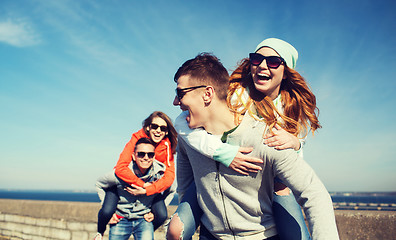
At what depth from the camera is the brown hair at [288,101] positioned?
1.88m

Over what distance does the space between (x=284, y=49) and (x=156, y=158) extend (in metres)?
2.44

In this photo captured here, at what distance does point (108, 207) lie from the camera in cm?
349

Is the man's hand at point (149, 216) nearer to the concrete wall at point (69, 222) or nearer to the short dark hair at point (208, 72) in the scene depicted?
the concrete wall at point (69, 222)

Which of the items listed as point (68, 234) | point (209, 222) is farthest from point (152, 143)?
point (68, 234)

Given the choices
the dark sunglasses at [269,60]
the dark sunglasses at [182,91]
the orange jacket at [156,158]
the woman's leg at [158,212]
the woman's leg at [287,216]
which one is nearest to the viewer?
the woman's leg at [287,216]

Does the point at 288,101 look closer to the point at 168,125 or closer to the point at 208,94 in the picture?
the point at 208,94

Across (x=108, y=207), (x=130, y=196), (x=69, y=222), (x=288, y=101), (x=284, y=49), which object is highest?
(x=284, y=49)

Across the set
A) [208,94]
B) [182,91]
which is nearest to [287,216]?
[208,94]

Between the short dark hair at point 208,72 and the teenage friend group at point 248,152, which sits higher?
the short dark hair at point 208,72

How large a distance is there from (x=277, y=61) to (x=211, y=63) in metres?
0.52

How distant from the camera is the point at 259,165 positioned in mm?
1646

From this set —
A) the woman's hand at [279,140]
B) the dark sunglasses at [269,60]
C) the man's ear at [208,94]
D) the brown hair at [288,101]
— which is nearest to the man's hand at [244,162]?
the woman's hand at [279,140]

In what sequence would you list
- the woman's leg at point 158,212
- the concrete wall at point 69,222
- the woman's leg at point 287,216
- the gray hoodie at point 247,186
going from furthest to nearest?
the woman's leg at point 158,212 → the concrete wall at point 69,222 → the woman's leg at point 287,216 → the gray hoodie at point 247,186

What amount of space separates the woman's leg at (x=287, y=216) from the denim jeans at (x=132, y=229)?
7.36 ft
